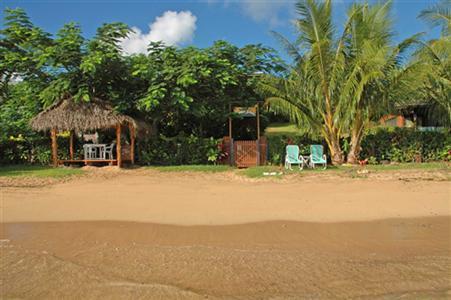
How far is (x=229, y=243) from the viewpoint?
5652 mm

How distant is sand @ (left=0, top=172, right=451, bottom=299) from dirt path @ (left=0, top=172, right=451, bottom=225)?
1.3 inches

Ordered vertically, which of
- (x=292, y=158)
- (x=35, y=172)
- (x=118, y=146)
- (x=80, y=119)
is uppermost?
(x=80, y=119)

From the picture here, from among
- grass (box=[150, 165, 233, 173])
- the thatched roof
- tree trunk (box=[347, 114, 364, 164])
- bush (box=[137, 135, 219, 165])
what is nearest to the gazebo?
the thatched roof

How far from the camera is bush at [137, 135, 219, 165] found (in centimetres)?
1514

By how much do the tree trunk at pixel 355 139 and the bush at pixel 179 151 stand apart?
547cm

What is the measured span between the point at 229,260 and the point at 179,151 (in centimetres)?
1059

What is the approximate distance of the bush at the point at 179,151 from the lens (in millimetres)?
15138

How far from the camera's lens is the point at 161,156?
599 inches

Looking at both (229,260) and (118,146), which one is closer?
(229,260)

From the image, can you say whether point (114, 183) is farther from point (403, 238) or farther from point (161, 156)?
point (403, 238)

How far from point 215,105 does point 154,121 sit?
2.95 meters

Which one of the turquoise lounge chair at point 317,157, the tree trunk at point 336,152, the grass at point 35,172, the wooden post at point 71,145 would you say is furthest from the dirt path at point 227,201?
the wooden post at point 71,145

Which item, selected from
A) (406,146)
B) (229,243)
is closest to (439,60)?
(406,146)

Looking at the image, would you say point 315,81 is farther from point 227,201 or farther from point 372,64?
point 227,201
